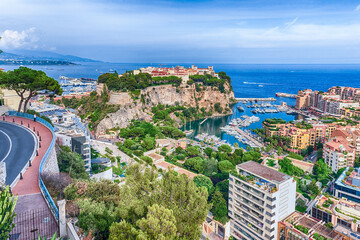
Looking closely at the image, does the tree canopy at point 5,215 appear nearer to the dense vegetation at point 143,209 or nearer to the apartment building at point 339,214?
the dense vegetation at point 143,209

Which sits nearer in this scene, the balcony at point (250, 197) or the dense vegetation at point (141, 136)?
the balcony at point (250, 197)

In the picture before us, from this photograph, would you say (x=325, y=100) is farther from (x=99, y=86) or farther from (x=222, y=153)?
(x=99, y=86)

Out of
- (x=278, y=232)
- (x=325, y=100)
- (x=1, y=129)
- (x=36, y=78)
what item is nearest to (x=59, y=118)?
(x=36, y=78)

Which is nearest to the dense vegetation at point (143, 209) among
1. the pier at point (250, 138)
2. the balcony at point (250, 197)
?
the balcony at point (250, 197)

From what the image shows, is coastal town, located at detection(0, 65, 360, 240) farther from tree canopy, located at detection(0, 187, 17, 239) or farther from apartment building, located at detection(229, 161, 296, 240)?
tree canopy, located at detection(0, 187, 17, 239)

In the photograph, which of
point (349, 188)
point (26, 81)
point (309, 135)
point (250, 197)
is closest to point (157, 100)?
point (309, 135)

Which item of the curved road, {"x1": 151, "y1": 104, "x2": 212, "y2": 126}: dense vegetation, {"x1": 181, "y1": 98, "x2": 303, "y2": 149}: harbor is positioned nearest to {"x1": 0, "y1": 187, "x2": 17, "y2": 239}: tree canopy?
the curved road
